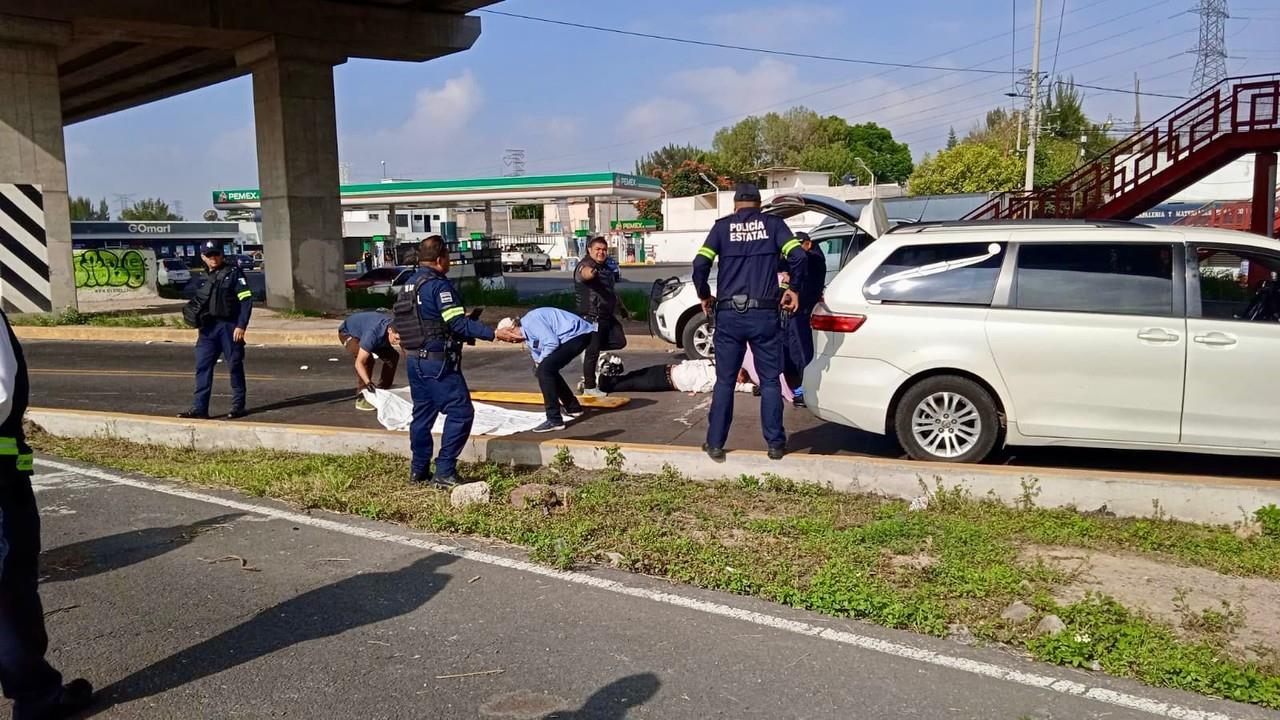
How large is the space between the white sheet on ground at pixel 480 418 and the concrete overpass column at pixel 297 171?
41.6ft

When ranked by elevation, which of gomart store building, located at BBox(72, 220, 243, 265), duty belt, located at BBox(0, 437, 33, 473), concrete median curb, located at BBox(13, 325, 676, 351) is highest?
gomart store building, located at BBox(72, 220, 243, 265)

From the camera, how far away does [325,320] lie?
66.3ft

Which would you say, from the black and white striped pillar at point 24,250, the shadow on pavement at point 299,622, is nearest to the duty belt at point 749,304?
the shadow on pavement at point 299,622

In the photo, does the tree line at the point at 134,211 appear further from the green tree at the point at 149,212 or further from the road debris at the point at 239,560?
the road debris at the point at 239,560

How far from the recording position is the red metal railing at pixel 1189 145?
668 inches

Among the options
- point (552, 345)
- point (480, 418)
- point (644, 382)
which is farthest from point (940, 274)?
point (644, 382)

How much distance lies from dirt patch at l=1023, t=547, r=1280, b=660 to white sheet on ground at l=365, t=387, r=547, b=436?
4.64 m

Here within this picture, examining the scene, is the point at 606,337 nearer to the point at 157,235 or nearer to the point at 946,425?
the point at 946,425

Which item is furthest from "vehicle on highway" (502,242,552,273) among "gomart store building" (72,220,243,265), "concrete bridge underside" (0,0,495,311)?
"concrete bridge underside" (0,0,495,311)

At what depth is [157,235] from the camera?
230ft

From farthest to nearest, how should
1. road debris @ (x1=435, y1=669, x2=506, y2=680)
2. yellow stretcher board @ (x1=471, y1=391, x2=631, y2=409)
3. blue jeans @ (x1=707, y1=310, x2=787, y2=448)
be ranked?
yellow stretcher board @ (x1=471, y1=391, x2=631, y2=409) → blue jeans @ (x1=707, y1=310, x2=787, y2=448) → road debris @ (x1=435, y1=669, x2=506, y2=680)

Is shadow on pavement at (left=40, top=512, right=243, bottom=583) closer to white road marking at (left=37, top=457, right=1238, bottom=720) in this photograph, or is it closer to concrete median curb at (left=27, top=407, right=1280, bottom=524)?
white road marking at (left=37, top=457, right=1238, bottom=720)

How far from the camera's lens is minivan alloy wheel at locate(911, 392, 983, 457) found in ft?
21.5

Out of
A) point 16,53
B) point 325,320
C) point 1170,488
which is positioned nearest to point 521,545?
point 1170,488
